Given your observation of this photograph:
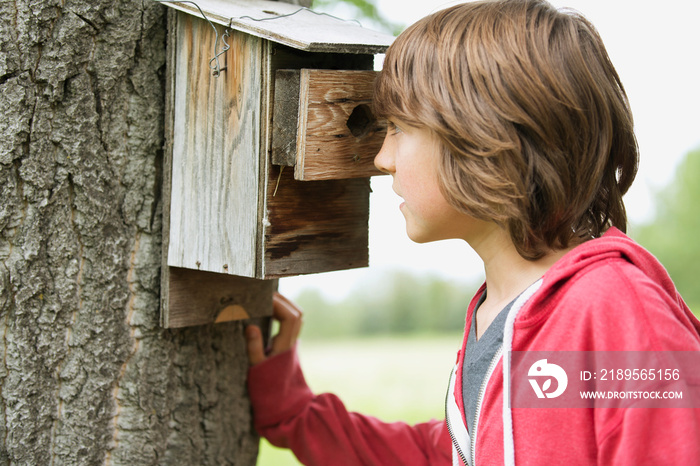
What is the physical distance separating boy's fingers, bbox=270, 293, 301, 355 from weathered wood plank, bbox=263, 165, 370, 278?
0.41 m

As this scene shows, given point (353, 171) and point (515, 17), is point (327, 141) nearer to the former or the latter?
point (353, 171)

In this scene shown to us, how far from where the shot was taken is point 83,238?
5.42ft

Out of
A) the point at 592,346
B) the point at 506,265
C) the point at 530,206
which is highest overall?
the point at 530,206

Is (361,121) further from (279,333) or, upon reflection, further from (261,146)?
(279,333)

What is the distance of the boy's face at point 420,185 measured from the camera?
1.48m

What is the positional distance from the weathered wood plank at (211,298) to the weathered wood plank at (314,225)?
0.94 ft

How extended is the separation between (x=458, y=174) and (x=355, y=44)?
366mm

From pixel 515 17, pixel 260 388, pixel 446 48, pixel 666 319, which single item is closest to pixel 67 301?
pixel 260 388

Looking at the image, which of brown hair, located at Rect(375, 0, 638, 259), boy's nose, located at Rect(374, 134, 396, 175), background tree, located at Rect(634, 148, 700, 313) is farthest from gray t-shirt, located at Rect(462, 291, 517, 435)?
background tree, located at Rect(634, 148, 700, 313)

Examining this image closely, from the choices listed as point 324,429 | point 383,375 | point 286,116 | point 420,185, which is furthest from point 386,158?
point 383,375

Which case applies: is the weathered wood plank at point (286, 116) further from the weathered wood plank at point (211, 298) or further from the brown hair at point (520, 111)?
the weathered wood plank at point (211, 298)

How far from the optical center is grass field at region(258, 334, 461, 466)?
16.2 feet

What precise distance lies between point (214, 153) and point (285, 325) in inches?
26.9

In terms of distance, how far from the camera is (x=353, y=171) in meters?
1.62
